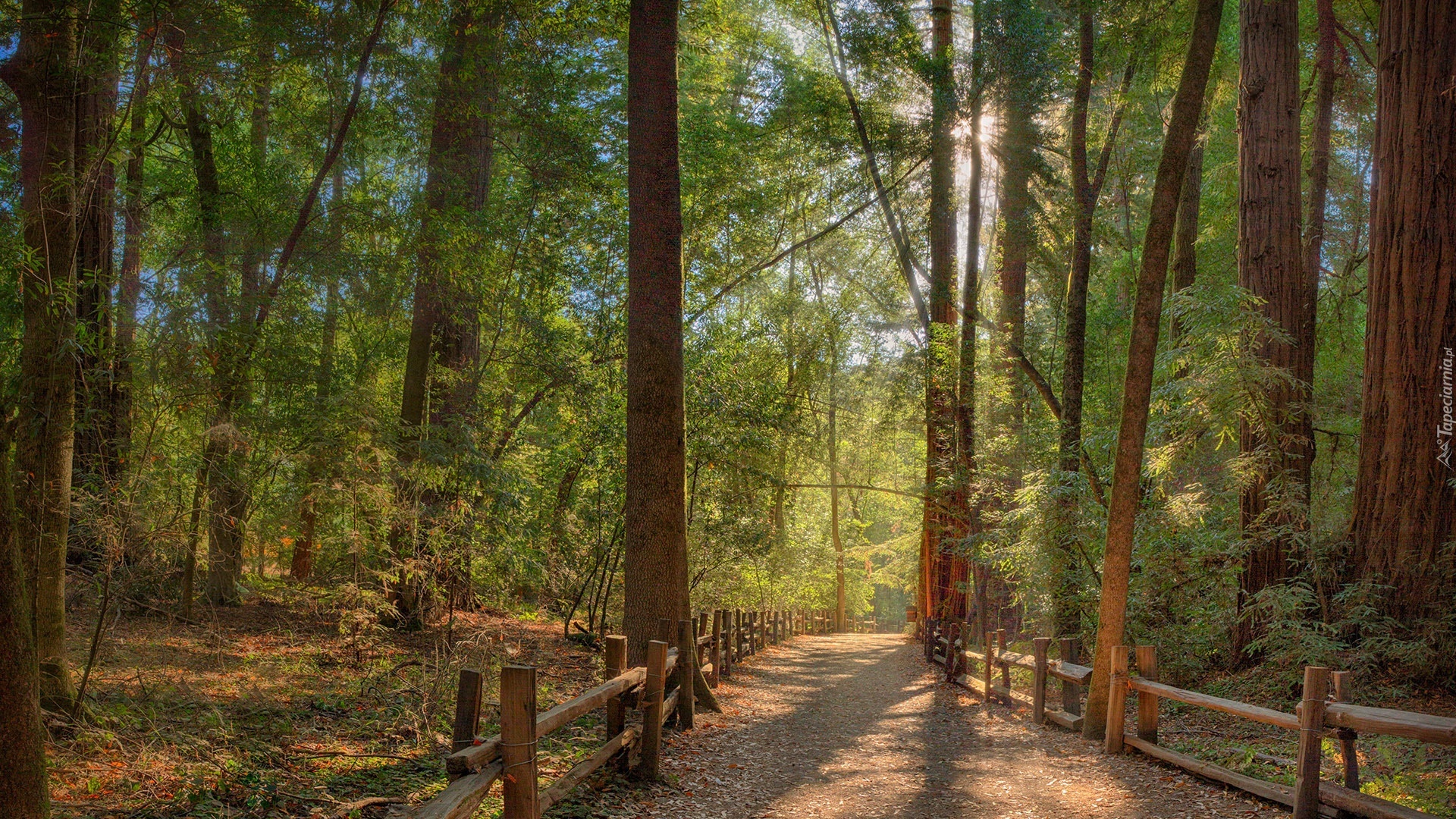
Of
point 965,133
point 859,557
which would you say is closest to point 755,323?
point 965,133

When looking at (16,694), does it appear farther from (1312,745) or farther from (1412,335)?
(1412,335)

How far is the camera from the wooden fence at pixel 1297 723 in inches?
174

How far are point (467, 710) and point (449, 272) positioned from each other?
26.6 feet

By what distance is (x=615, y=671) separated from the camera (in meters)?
6.04

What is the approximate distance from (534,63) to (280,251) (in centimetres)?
426

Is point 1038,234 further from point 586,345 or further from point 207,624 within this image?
point 207,624

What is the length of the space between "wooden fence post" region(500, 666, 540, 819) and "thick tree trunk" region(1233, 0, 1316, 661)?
7.56 meters

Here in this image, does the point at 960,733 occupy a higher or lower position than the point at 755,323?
lower

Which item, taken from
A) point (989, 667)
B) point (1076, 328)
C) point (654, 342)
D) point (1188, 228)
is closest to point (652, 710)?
point (654, 342)

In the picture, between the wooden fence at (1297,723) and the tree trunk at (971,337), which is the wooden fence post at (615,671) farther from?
the tree trunk at (971,337)

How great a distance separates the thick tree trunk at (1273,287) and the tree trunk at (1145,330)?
6.02 feet

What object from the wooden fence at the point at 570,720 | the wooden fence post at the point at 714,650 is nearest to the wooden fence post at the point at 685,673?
the wooden fence at the point at 570,720

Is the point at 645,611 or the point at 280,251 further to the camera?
the point at 280,251

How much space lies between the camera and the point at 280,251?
10.5 meters
